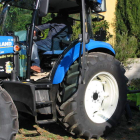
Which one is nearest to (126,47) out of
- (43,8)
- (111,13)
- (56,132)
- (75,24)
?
(111,13)

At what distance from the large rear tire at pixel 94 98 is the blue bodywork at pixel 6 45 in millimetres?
873

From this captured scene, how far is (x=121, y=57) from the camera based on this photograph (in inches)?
320

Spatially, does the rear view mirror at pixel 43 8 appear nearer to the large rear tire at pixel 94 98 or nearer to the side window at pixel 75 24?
the large rear tire at pixel 94 98

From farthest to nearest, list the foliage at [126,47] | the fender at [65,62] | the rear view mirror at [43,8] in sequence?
the foliage at [126,47] < the fender at [65,62] < the rear view mirror at [43,8]

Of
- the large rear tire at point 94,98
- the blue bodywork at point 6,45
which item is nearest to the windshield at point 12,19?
the blue bodywork at point 6,45

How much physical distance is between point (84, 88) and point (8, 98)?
1.10 m

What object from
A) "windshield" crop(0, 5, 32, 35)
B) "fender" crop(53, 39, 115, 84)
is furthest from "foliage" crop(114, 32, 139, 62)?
"windshield" crop(0, 5, 32, 35)

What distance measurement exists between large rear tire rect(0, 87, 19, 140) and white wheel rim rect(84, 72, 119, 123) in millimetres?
1194

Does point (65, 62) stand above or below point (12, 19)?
below

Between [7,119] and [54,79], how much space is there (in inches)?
34.1

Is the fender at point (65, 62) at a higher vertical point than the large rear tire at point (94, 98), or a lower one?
higher

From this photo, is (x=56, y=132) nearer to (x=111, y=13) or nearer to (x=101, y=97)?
(x=101, y=97)

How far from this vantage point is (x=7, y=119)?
2.93 metres

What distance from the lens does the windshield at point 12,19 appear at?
3.88 meters
